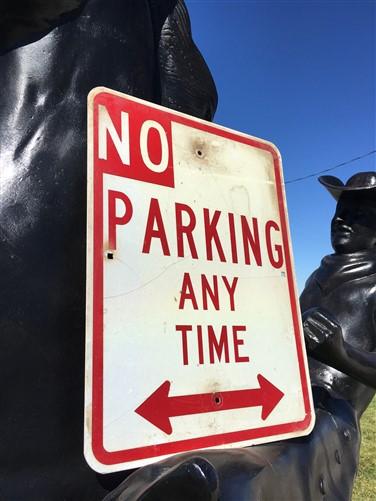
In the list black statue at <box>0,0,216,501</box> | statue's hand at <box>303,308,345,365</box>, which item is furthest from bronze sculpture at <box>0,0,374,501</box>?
statue's hand at <box>303,308,345,365</box>

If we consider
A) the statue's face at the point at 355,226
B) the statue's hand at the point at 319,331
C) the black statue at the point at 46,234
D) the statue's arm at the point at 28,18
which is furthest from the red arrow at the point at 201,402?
the statue's face at the point at 355,226

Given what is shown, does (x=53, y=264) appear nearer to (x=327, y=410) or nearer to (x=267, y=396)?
(x=267, y=396)

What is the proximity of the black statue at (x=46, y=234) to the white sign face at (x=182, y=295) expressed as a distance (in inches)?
3.3

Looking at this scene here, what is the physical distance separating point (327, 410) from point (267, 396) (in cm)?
41

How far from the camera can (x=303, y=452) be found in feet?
2.26

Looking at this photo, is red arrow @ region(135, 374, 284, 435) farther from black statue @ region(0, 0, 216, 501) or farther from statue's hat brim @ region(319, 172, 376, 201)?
statue's hat brim @ region(319, 172, 376, 201)

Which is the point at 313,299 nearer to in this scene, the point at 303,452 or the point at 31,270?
the point at 303,452

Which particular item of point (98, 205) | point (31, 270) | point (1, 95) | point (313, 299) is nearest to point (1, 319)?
point (31, 270)

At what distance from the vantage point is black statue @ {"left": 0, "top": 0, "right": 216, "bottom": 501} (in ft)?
1.83

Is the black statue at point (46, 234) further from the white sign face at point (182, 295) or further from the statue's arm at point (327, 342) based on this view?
the statue's arm at point (327, 342)

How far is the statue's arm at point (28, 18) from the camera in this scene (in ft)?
2.04

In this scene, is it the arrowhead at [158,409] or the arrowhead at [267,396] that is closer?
the arrowhead at [158,409]

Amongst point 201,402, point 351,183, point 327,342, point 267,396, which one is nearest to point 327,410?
point 327,342

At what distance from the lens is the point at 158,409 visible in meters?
0.54
